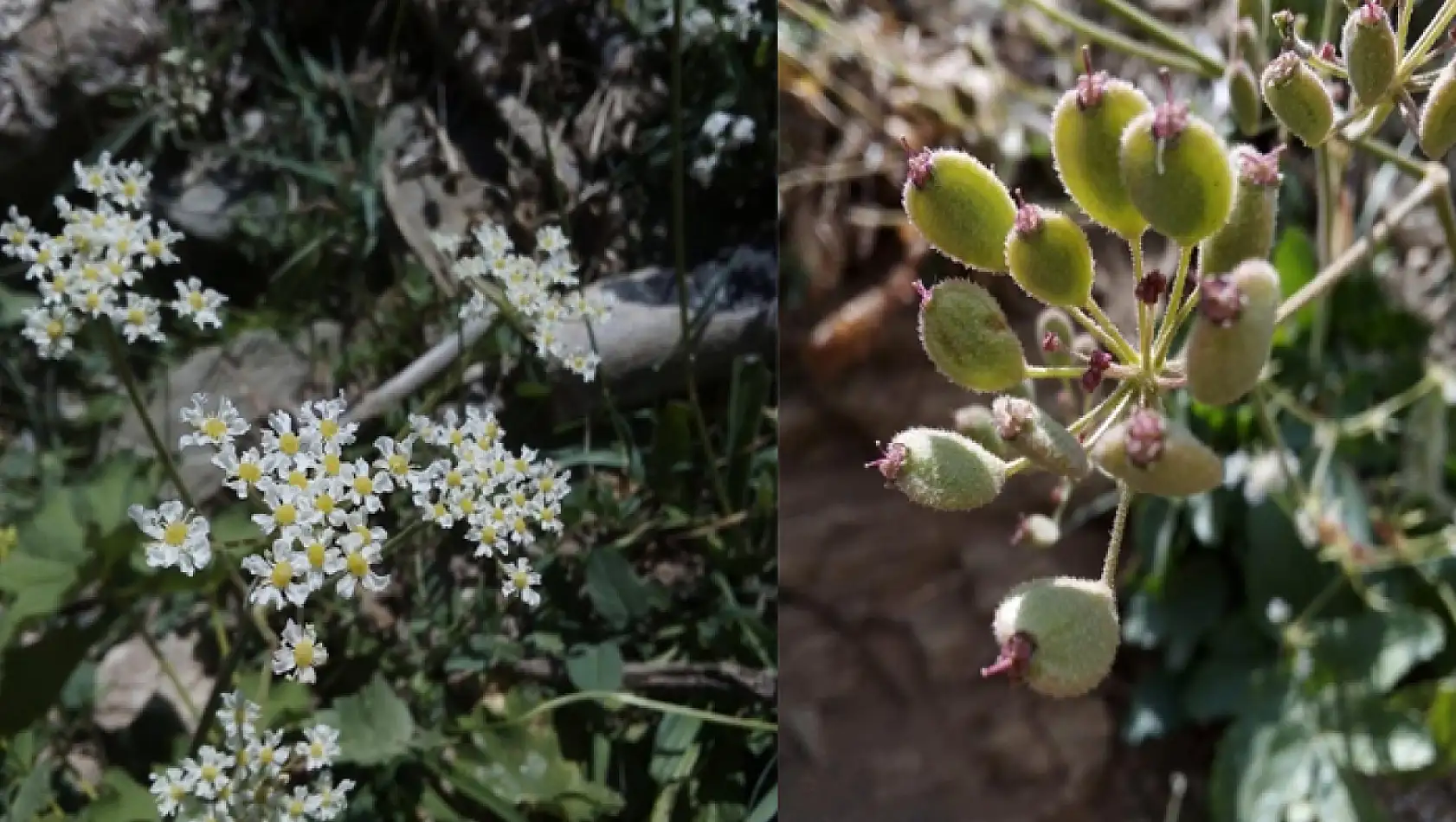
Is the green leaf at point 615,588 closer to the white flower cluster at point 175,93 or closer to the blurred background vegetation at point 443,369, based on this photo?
the blurred background vegetation at point 443,369

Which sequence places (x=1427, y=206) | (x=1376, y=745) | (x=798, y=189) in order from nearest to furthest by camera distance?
1. (x=1376, y=745)
2. (x=1427, y=206)
3. (x=798, y=189)

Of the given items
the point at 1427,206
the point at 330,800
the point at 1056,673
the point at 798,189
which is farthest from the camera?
the point at 798,189

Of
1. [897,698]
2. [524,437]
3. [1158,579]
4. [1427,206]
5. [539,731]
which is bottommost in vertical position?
[897,698]

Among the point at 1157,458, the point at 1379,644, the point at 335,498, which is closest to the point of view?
the point at 1157,458

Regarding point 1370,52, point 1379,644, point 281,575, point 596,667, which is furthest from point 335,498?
point 1379,644

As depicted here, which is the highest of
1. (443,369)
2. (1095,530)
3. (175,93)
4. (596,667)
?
(175,93)

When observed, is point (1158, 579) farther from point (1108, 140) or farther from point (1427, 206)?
point (1108, 140)

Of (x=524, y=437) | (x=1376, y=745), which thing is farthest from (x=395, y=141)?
(x=1376, y=745)

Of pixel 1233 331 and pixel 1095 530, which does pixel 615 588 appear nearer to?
pixel 1233 331
